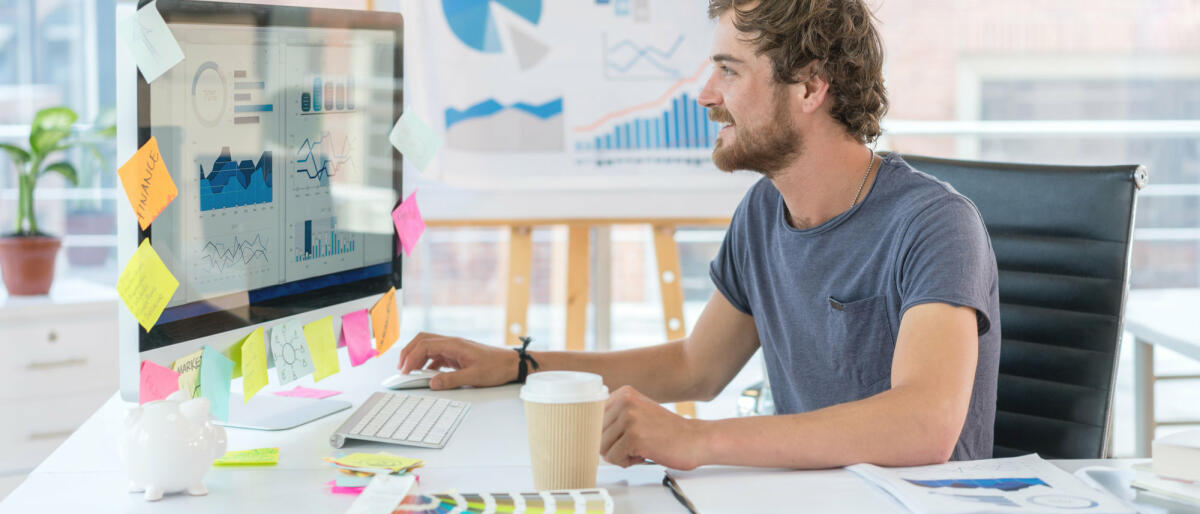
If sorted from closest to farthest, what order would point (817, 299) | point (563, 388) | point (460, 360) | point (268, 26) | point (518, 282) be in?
point (563, 388)
point (268, 26)
point (817, 299)
point (460, 360)
point (518, 282)

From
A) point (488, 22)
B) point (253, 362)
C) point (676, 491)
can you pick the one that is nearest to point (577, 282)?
point (488, 22)

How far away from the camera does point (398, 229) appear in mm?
1522

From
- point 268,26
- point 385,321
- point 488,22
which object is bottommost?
point 385,321

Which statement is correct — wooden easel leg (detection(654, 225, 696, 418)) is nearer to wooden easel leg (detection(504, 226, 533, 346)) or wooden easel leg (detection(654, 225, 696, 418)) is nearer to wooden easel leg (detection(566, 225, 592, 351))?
wooden easel leg (detection(566, 225, 592, 351))

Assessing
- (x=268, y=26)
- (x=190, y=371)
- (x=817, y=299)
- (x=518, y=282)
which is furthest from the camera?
(x=518, y=282)

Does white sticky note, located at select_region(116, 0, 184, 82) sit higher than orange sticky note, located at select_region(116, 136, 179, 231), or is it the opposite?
white sticky note, located at select_region(116, 0, 184, 82)

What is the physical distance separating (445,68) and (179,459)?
1.69m

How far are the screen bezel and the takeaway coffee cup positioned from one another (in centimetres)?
44

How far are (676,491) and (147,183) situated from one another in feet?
1.96

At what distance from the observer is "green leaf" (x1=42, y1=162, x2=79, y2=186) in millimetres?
2551

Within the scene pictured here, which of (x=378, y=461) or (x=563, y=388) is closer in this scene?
(x=563, y=388)

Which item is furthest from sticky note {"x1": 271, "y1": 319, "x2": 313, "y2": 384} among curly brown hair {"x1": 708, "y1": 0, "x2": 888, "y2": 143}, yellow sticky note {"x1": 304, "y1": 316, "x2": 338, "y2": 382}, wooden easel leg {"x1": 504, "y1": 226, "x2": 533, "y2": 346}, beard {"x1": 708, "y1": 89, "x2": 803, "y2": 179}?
wooden easel leg {"x1": 504, "y1": 226, "x2": 533, "y2": 346}

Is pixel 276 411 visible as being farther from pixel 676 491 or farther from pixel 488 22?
pixel 488 22

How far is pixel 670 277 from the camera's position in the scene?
8.64 feet
